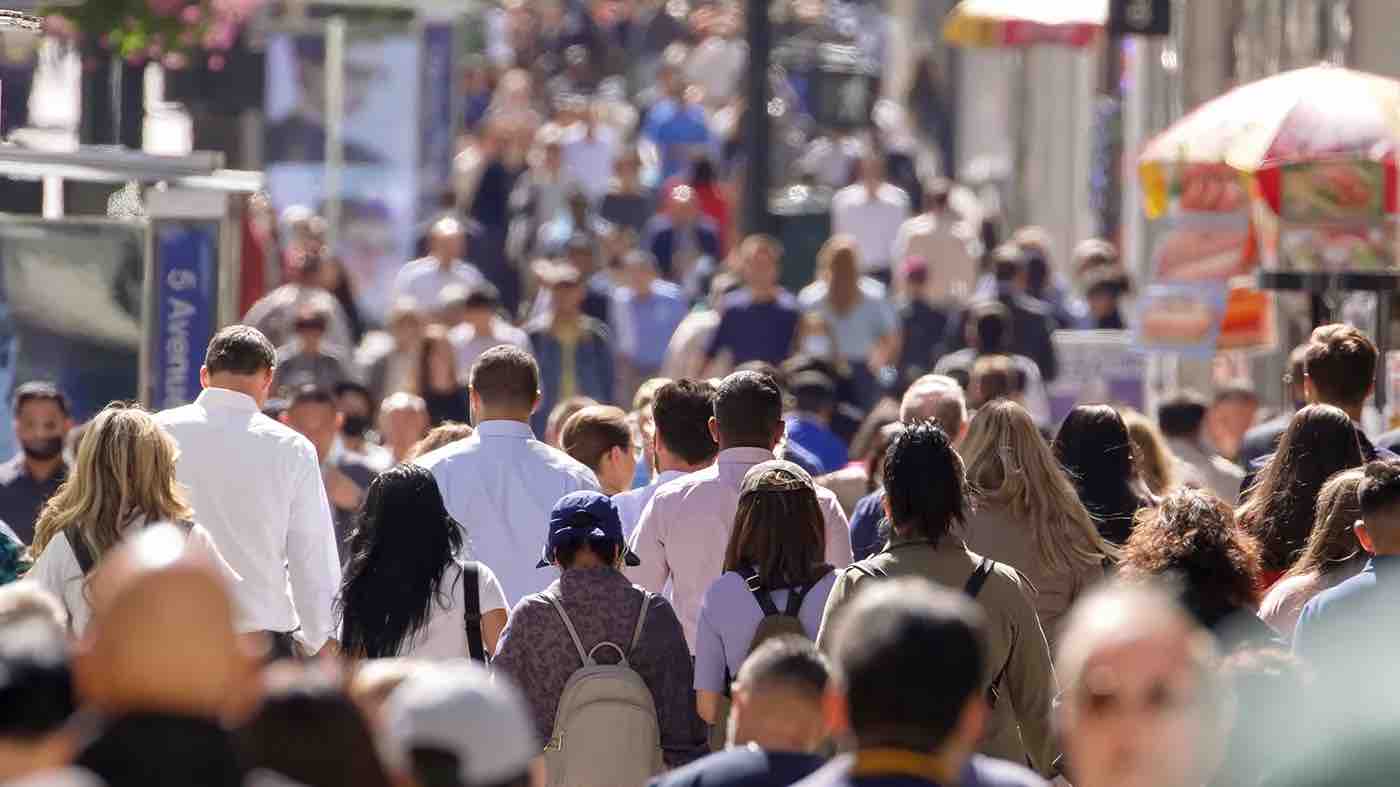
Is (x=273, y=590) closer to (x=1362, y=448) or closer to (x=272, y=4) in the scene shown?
(x=1362, y=448)

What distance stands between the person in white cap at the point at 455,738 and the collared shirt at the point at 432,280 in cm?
1591

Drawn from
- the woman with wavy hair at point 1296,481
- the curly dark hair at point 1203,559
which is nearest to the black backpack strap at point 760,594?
the curly dark hair at point 1203,559

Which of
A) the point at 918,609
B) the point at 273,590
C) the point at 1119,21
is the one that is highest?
the point at 1119,21

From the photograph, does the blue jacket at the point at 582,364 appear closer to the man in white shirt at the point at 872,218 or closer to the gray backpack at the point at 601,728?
the man in white shirt at the point at 872,218

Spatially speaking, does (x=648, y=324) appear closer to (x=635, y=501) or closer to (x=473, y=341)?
(x=473, y=341)

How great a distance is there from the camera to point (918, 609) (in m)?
4.70

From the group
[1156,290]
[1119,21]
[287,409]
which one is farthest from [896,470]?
[1119,21]

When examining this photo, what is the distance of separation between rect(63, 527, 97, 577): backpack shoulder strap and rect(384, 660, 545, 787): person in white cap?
3.92m

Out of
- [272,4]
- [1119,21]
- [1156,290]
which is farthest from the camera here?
[272,4]

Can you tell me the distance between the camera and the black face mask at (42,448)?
1131 cm

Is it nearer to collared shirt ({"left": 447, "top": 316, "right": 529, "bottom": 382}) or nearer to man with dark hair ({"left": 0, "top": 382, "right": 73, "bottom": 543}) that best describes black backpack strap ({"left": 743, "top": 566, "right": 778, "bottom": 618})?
man with dark hair ({"left": 0, "top": 382, "right": 73, "bottom": 543})

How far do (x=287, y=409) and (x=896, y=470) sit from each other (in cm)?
476

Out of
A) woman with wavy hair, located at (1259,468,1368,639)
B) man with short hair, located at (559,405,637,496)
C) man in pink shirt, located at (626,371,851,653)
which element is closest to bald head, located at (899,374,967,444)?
man with short hair, located at (559,405,637,496)

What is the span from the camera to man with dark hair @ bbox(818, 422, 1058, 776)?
7.58m
